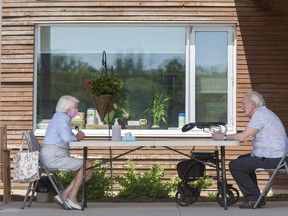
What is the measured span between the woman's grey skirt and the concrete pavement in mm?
471

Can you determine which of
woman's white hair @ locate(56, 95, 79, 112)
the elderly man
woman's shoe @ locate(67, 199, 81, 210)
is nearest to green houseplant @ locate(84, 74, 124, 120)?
woman's white hair @ locate(56, 95, 79, 112)

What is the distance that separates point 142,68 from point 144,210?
161 inches

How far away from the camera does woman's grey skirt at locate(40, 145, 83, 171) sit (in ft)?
29.6

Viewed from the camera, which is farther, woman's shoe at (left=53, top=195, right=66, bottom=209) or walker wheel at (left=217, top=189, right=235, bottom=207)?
walker wheel at (left=217, top=189, right=235, bottom=207)

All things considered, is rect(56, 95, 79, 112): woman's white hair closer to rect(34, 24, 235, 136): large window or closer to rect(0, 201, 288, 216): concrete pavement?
rect(0, 201, 288, 216): concrete pavement

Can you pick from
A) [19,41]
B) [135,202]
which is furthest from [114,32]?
→ [135,202]

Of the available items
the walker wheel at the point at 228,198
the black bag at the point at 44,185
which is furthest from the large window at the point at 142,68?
the walker wheel at the point at 228,198

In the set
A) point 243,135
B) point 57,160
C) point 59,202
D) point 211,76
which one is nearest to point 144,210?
point 59,202

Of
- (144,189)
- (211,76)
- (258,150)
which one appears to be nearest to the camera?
(258,150)

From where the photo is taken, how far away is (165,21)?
12.4 metres

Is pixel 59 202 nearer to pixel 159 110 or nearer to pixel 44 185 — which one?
pixel 44 185

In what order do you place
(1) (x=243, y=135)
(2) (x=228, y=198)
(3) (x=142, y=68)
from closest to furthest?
(1) (x=243, y=135) < (2) (x=228, y=198) < (3) (x=142, y=68)

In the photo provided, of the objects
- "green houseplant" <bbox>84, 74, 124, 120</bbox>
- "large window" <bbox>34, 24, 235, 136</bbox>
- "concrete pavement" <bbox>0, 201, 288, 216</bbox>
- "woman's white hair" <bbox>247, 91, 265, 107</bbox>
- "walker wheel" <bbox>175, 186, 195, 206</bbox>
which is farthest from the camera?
"large window" <bbox>34, 24, 235, 136</bbox>

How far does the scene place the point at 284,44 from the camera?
1244 centimetres
